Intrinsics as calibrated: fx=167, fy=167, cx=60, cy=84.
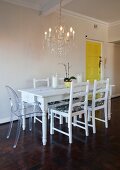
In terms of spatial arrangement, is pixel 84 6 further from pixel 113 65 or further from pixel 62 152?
pixel 62 152

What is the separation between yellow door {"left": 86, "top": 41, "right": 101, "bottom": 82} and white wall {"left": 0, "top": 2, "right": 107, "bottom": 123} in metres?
1.08

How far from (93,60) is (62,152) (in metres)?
3.81

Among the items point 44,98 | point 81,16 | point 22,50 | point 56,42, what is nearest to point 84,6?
point 81,16

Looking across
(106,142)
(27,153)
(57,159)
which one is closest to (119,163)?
(106,142)

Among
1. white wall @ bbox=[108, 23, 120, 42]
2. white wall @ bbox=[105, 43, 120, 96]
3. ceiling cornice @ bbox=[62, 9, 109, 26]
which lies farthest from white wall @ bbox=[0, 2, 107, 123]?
white wall @ bbox=[105, 43, 120, 96]

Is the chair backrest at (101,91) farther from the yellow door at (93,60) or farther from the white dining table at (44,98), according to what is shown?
the yellow door at (93,60)

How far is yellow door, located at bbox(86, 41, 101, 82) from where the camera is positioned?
543 cm

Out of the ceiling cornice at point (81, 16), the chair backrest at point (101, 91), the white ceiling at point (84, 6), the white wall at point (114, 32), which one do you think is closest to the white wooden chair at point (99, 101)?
the chair backrest at point (101, 91)

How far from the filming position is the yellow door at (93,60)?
5.43 m

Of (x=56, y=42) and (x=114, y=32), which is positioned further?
(x=114, y=32)

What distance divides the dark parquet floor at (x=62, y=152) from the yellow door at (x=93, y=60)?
263 centimetres

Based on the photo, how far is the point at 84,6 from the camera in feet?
13.6

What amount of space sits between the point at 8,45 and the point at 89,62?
2.81m

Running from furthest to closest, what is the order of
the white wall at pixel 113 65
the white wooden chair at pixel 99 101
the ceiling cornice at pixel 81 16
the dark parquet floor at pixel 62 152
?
the white wall at pixel 113 65
the ceiling cornice at pixel 81 16
the white wooden chair at pixel 99 101
the dark parquet floor at pixel 62 152
